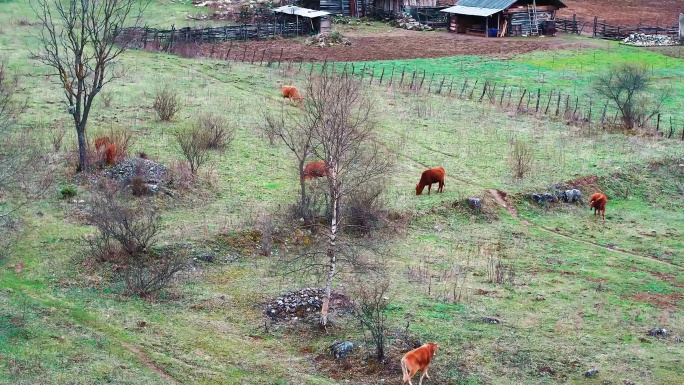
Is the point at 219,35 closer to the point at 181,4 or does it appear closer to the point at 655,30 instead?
the point at 181,4

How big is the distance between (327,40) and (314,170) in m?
27.5

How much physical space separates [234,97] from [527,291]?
19.7 m

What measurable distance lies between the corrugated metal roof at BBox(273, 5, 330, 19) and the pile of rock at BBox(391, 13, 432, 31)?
6561 mm

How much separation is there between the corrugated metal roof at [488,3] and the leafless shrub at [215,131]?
3002 centimetres

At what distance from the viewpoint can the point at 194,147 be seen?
26719 millimetres

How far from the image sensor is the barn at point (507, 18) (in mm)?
58219

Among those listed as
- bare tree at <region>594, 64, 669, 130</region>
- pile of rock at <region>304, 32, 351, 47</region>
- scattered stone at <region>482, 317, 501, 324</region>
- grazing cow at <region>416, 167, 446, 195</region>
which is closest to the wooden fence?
bare tree at <region>594, 64, 669, 130</region>

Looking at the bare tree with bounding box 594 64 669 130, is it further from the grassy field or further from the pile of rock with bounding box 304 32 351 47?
the pile of rock with bounding box 304 32 351 47

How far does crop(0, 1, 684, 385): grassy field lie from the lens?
1653 centimetres

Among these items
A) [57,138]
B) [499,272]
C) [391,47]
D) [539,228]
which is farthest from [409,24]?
[499,272]

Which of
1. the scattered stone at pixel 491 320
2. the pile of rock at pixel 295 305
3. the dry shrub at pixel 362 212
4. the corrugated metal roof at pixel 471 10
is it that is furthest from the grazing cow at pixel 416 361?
the corrugated metal roof at pixel 471 10

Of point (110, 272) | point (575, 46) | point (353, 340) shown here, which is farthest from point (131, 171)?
point (575, 46)

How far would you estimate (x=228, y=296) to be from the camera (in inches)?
772

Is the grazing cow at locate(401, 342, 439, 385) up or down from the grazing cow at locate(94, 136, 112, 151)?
down
